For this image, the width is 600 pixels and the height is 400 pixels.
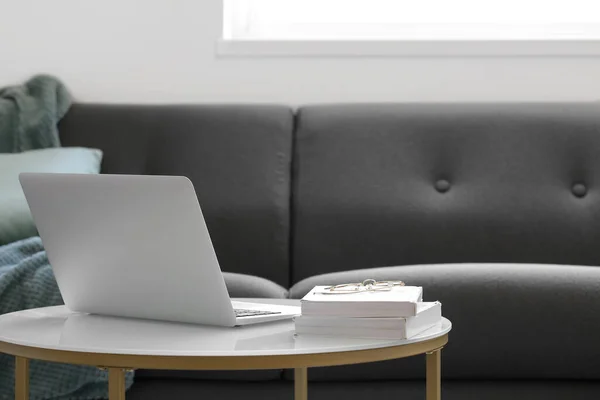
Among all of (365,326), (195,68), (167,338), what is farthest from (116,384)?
(195,68)

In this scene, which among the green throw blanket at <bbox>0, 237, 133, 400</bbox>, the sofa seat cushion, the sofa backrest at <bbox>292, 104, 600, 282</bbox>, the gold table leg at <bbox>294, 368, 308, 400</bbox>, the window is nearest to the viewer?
the gold table leg at <bbox>294, 368, 308, 400</bbox>

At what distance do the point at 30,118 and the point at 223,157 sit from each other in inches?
21.2

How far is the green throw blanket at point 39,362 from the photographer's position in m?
1.61

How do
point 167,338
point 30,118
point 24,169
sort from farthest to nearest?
point 30,118, point 24,169, point 167,338

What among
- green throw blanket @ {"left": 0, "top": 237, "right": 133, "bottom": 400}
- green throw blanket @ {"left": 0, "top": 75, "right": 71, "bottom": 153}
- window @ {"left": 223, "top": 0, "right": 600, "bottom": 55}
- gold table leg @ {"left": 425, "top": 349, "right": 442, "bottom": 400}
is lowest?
green throw blanket @ {"left": 0, "top": 237, "right": 133, "bottom": 400}

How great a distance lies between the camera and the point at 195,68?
2.76 meters

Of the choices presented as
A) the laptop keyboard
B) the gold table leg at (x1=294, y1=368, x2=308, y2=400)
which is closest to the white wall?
the gold table leg at (x1=294, y1=368, x2=308, y2=400)

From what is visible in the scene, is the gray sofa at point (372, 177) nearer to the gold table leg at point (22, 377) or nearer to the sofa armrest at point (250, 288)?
the sofa armrest at point (250, 288)

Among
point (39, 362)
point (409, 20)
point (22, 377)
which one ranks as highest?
point (409, 20)

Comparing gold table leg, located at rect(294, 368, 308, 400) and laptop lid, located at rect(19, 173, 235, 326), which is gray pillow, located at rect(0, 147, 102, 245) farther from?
gold table leg, located at rect(294, 368, 308, 400)

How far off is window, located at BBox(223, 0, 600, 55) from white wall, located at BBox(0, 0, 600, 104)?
130 mm

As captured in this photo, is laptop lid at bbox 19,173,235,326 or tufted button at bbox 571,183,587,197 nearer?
laptop lid at bbox 19,173,235,326

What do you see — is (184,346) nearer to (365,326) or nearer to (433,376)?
(365,326)

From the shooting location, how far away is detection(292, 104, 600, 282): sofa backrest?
2223 mm
